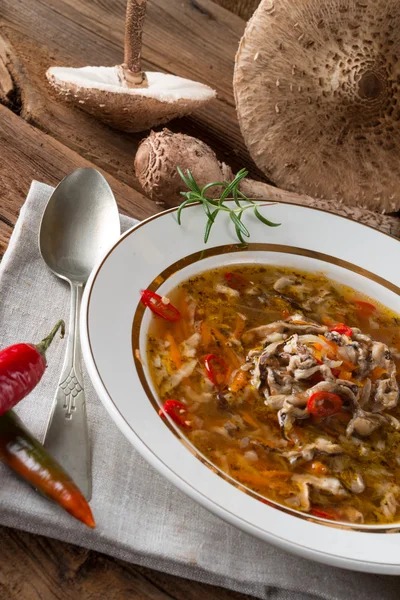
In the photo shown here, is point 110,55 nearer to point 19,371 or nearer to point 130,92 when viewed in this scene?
point 130,92

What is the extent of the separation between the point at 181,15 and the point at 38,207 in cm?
282

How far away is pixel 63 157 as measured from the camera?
3902 mm

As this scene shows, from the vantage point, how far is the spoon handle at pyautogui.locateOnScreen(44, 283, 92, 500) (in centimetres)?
240

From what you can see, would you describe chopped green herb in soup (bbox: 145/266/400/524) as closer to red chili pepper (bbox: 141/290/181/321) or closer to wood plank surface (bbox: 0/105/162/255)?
red chili pepper (bbox: 141/290/181/321)

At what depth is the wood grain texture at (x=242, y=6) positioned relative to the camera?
6.32 m

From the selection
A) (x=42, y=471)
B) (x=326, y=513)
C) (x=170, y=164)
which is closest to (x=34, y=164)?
(x=170, y=164)

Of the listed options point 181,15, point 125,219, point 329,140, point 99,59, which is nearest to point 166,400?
point 125,219

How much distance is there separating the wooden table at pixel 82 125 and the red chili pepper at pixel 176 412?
52 cm

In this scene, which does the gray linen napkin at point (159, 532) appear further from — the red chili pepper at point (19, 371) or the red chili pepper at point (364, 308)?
the red chili pepper at point (364, 308)

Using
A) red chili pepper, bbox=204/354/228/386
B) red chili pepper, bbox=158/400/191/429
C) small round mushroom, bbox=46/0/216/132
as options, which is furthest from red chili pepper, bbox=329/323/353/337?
small round mushroom, bbox=46/0/216/132

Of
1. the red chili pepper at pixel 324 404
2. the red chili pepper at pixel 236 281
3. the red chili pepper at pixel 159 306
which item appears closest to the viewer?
the red chili pepper at pixel 324 404

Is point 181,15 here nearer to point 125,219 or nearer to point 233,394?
→ point 125,219

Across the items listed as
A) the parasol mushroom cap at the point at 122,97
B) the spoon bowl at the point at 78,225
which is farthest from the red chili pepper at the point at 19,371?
the parasol mushroom cap at the point at 122,97

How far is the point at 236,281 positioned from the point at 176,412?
961 millimetres
